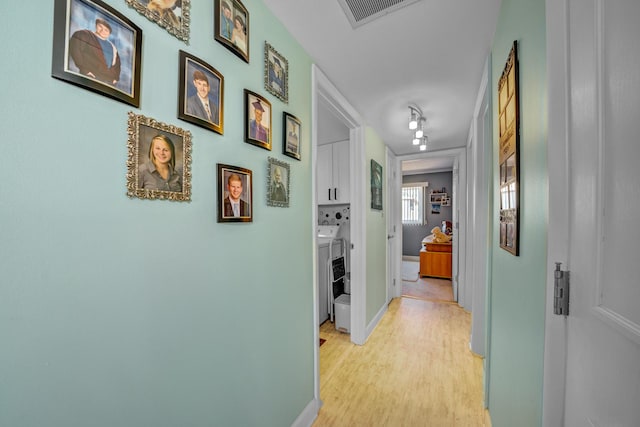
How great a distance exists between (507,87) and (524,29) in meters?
0.25

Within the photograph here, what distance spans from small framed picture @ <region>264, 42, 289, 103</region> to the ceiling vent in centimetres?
39

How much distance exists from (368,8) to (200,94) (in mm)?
934

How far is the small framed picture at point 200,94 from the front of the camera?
0.80 meters

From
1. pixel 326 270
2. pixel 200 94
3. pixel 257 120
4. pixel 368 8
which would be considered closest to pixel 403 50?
pixel 368 8

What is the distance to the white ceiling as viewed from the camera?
120 centimetres

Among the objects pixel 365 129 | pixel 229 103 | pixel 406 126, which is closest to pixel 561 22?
pixel 229 103

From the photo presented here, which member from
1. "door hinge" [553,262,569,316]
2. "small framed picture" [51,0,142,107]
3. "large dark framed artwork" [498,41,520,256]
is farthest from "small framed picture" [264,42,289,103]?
"door hinge" [553,262,569,316]

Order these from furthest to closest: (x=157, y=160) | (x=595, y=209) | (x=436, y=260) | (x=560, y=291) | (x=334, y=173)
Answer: (x=436, y=260), (x=334, y=173), (x=157, y=160), (x=560, y=291), (x=595, y=209)

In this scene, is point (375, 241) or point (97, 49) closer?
point (97, 49)

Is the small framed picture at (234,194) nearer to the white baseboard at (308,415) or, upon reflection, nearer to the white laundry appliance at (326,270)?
the white baseboard at (308,415)

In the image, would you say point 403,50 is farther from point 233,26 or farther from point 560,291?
point 560,291

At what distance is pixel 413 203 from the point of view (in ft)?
22.9

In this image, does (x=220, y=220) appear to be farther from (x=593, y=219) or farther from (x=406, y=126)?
(x=406, y=126)

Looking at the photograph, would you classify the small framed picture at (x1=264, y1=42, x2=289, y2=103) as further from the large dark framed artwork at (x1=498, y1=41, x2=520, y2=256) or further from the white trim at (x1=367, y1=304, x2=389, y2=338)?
the white trim at (x1=367, y1=304, x2=389, y2=338)
